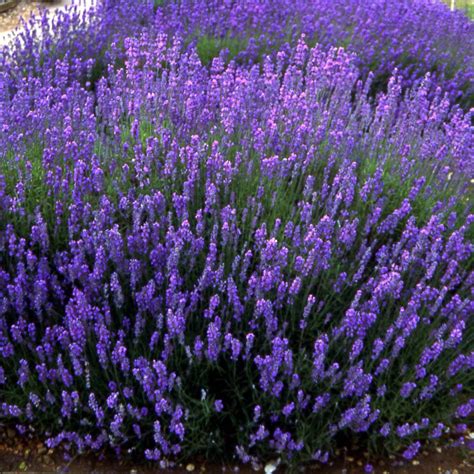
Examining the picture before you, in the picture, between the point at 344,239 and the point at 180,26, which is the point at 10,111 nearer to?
the point at 344,239

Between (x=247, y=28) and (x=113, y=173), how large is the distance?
3208 millimetres

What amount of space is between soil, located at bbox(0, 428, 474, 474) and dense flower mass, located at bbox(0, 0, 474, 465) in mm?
63

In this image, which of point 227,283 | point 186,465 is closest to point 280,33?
point 227,283

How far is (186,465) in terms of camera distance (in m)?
2.34

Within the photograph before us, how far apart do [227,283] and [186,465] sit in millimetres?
696

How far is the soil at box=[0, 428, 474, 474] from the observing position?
232 cm

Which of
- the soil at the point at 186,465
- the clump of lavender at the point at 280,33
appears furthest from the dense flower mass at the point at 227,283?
the clump of lavender at the point at 280,33

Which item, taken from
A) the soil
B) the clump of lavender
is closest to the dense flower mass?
the soil

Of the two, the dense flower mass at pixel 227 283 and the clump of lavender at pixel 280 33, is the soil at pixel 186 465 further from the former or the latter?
the clump of lavender at pixel 280 33

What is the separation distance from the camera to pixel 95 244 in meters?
2.34

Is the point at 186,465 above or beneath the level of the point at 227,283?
beneath

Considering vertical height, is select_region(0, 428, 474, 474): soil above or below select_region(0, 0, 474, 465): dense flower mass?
below

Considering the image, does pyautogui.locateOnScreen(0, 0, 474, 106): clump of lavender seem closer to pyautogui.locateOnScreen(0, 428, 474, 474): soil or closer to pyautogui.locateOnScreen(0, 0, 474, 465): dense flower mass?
pyautogui.locateOnScreen(0, 0, 474, 465): dense flower mass

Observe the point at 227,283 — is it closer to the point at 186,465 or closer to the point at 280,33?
the point at 186,465
